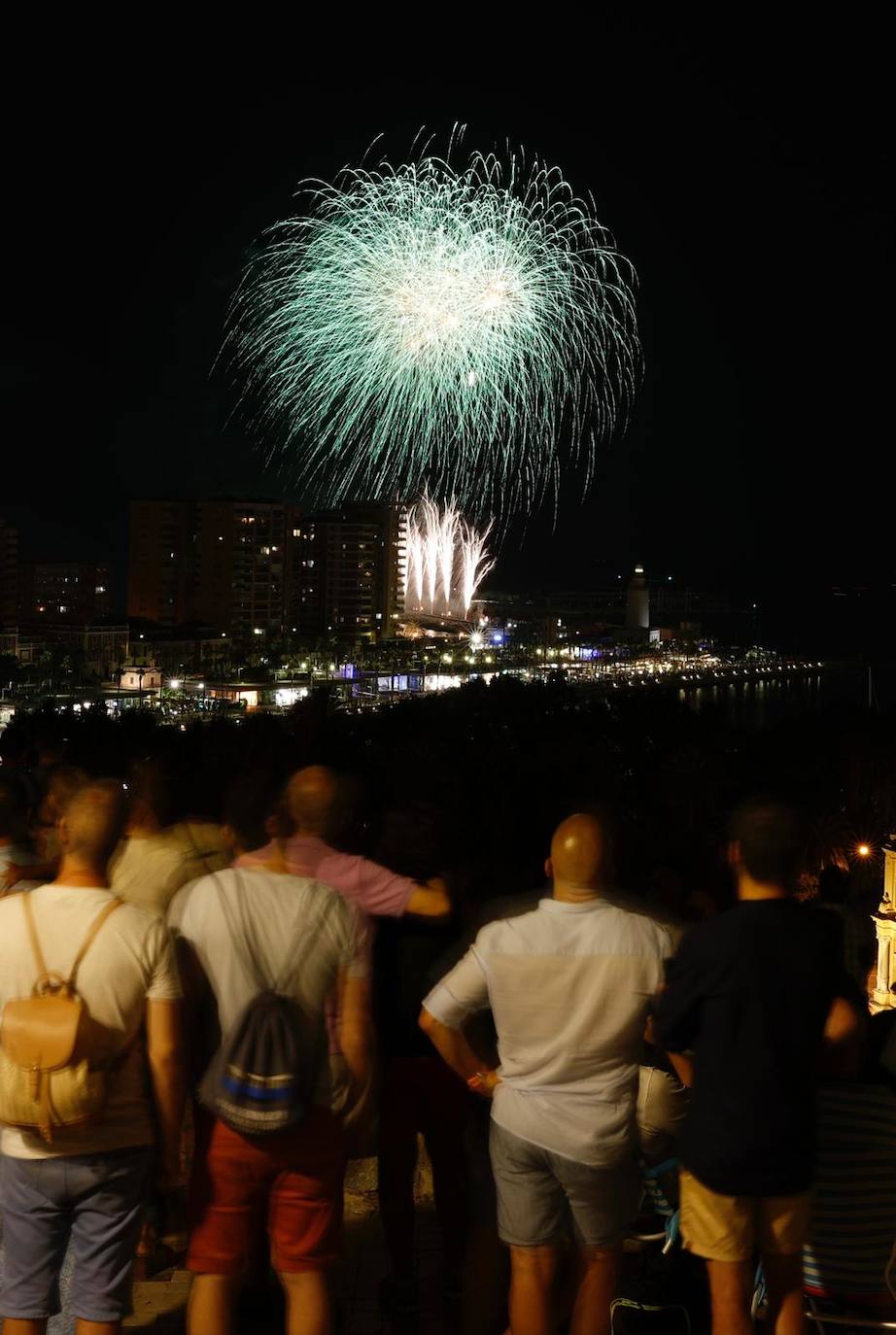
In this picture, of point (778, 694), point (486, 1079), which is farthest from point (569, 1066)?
point (778, 694)

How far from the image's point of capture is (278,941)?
2.51 meters

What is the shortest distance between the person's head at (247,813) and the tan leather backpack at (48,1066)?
3.20 feet

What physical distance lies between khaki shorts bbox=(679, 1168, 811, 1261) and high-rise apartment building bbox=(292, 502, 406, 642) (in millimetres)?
100612

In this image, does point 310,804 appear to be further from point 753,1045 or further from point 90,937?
point 753,1045

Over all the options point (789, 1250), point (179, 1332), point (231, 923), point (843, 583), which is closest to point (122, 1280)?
point (179, 1332)

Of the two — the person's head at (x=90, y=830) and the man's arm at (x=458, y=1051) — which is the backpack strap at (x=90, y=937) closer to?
the person's head at (x=90, y=830)

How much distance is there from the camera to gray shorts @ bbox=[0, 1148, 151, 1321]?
2396 mm

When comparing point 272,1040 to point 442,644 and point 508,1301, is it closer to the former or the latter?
point 508,1301

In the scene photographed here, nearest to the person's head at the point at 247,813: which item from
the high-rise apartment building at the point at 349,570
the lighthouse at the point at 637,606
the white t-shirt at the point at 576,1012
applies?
the white t-shirt at the point at 576,1012

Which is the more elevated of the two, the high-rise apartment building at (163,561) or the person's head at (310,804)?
the high-rise apartment building at (163,561)

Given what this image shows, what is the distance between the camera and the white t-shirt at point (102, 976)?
7.80ft

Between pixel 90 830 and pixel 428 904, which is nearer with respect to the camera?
pixel 90 830

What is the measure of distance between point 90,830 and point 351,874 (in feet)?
2.44

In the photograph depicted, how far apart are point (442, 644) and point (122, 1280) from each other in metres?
97.1
